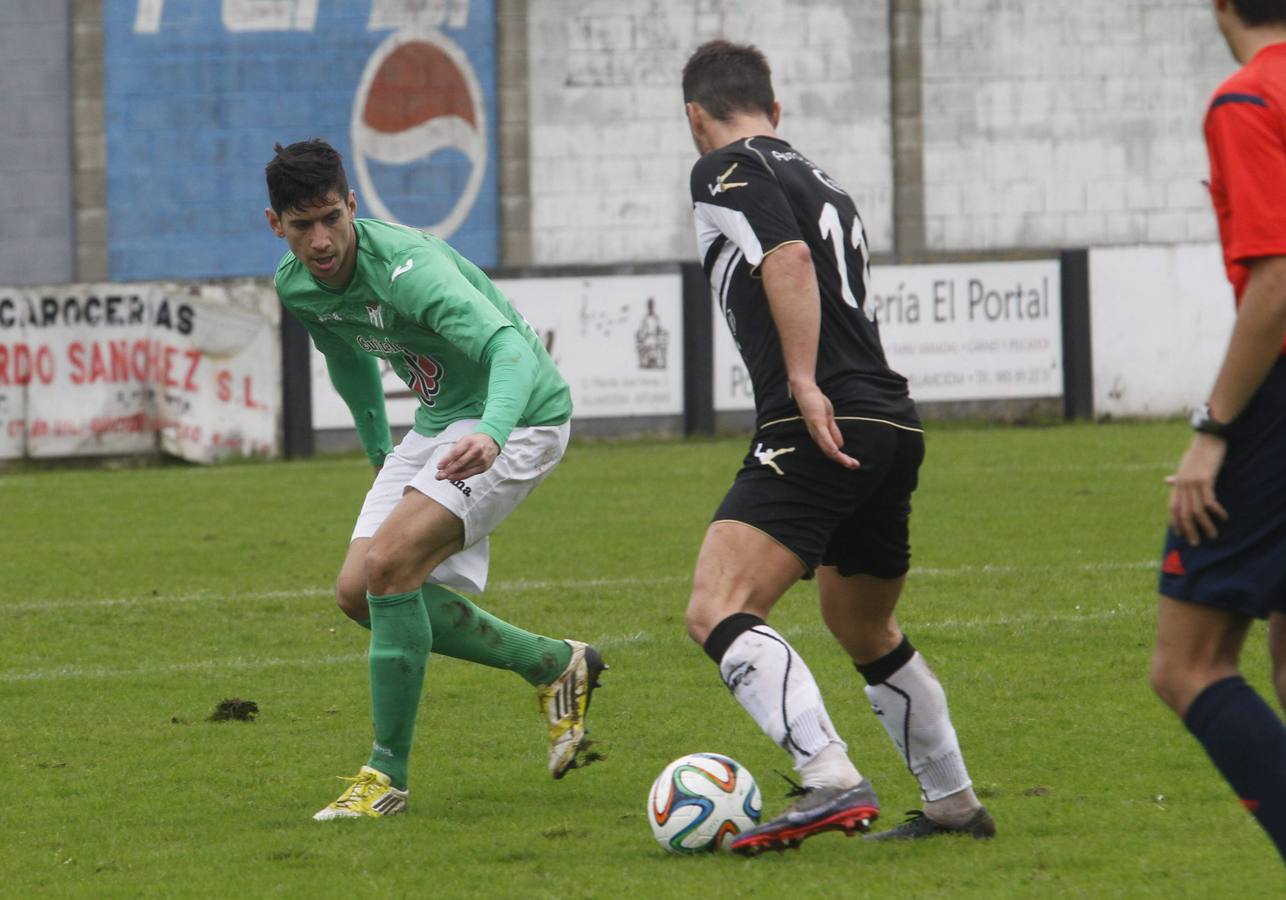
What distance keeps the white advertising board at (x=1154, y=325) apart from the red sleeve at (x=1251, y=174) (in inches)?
596

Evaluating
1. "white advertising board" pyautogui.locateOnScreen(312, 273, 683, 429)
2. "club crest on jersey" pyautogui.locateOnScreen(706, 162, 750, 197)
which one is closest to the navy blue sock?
"club crest on jersey" pyautogui.locateOnScreen(706, 162, 750, 197)

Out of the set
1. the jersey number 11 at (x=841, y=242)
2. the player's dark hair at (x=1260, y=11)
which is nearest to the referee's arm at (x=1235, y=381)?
the player's dark hair at (x=1260, y=11)

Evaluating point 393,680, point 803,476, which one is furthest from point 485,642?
point 803,476

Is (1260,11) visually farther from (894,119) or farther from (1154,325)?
(894,119)

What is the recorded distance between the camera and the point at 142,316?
1644cm

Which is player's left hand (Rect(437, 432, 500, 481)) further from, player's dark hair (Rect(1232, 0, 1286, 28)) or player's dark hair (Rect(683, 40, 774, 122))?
player's dark hair (Rect(1232, 0, 1286, 28))

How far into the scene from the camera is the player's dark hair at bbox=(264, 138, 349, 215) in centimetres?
500

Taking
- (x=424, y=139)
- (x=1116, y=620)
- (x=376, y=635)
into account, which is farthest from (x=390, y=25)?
(x=376, y=635)

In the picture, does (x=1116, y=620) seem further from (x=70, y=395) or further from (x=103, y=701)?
(x=70, y=395)

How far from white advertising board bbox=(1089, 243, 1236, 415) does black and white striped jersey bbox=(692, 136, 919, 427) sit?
14.2 m

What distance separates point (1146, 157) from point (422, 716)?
71.6 ft

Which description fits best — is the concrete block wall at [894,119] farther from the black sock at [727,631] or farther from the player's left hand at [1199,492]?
the player's left hand at [1199,492]

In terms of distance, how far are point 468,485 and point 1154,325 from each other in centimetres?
1406

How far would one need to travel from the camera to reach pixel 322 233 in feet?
16.7
